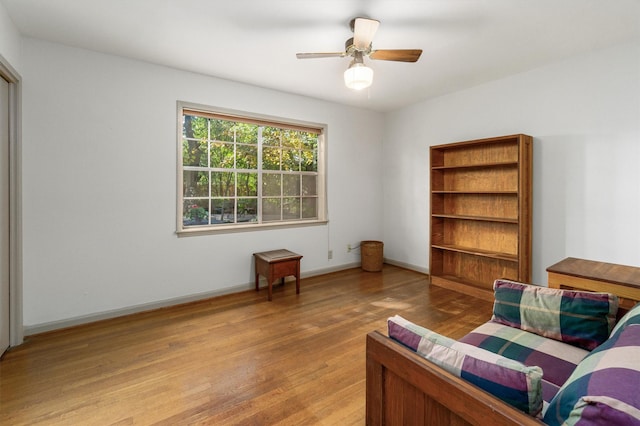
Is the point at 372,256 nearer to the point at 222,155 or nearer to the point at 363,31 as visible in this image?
the point at 222,155

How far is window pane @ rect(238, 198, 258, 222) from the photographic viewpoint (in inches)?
155

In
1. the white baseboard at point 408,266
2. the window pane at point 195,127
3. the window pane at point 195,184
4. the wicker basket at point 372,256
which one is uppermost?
the window pane at point 195,127

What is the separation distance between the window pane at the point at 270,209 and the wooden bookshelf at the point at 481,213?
219cm

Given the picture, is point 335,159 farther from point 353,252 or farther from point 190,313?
point 190,313

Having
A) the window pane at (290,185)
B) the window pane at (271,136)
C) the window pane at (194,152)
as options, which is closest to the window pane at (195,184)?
the window pane at (194,152)

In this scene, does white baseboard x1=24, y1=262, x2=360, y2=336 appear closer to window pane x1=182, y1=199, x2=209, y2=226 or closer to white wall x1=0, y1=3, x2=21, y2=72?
window pane x1=182, y1=199, x2=209, y2=226

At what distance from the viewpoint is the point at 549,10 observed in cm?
229

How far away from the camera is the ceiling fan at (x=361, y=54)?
2.32 meters

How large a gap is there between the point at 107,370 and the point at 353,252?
11.6 ft

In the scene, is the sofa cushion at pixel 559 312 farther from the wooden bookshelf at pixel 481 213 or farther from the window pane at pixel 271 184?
the window pane at pixel 271 184

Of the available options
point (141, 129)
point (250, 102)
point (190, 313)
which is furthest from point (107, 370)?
point (250, 102)

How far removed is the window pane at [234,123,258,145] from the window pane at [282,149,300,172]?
478 mm

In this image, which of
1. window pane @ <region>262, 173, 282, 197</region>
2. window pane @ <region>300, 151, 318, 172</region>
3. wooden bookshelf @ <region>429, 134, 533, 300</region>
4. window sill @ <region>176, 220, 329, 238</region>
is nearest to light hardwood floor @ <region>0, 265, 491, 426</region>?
wooden bookshelf @ <region>429, 134, 533, 300</region>

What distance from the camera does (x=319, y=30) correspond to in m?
2.54
